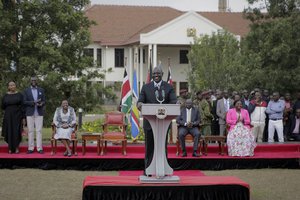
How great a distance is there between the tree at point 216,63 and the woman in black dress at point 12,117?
18093 mm

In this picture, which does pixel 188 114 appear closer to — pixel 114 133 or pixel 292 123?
pixel 114 133

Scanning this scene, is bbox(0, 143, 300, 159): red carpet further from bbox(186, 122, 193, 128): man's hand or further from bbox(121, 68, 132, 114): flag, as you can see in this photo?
bbox(121, 68, 132, 114): flag

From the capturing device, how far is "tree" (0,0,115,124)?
59.5ft

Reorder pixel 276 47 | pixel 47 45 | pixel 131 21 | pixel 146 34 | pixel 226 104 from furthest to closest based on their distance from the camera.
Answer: pixel 131 21 < pixel 146 34 < pixel 276 47 < pixel 47 45 < pixel 226 104

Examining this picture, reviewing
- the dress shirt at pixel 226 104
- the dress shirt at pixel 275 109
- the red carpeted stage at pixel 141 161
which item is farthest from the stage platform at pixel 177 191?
the dress shirt at pixel 275 109

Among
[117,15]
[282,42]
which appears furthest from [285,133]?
[117,15]

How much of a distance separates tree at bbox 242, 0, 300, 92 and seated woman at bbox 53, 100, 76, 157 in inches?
458

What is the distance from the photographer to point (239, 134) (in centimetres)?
1430

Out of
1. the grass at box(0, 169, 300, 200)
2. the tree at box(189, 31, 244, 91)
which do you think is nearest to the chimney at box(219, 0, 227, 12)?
the tree at box(189, 31, 244, 91)

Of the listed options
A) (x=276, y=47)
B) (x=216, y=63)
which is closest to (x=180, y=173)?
(x=276, y=47)

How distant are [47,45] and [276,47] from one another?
972 cm

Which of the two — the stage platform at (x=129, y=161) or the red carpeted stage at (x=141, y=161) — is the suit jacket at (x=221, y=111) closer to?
the red carpeted stage at (x=141, y=161)

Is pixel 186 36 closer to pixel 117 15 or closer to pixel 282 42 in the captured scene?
pixel 117 15

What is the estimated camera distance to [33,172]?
13.2 meters
